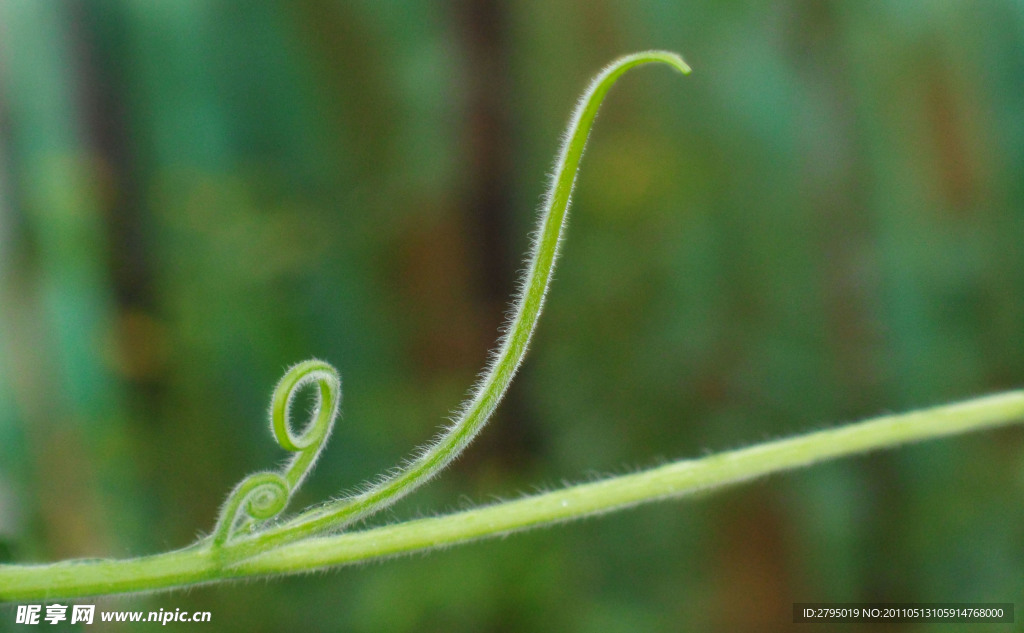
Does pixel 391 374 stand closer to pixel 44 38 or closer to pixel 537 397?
pixel 537 397

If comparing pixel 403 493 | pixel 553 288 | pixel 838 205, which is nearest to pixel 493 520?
pixel 403 493

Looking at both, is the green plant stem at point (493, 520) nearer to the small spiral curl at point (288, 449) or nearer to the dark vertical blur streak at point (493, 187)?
the small spiral curl at point (288, 449)

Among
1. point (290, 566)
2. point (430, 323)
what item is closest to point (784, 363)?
point (430, 323)

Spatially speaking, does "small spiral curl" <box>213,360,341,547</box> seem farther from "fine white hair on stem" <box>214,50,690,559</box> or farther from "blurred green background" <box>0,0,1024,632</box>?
"blurred green background" <box>0,0,1024,632</box>

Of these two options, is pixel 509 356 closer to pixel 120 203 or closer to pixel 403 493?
pixel 403 493

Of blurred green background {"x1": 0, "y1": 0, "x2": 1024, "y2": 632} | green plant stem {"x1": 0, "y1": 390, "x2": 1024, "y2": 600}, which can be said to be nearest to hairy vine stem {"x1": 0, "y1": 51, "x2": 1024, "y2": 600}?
green plant stem {"x1": 0, "y1": 390, "x2": 1024, "y2": 600}

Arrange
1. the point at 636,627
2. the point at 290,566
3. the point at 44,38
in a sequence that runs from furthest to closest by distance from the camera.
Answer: the point at 636,627
the point at 44,38
the point at 290,566
